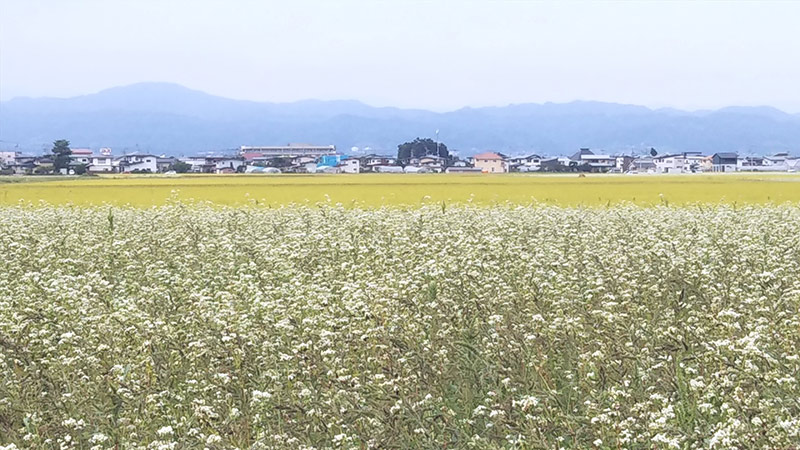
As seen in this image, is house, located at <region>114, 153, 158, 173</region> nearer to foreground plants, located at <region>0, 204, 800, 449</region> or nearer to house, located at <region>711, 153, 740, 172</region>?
house, located at <region>711, 153, 740, 172</region>

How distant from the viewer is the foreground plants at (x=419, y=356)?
516 centimetres

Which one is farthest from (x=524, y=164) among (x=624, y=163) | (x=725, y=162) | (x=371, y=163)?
(x=725, y=162)

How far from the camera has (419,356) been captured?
6.14 meters

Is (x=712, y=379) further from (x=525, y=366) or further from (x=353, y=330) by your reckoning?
(x=353, y=330)

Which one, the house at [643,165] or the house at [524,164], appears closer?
the house at [524,164]

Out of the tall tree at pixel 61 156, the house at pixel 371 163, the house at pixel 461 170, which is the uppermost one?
the tall tree at pixel 61 156

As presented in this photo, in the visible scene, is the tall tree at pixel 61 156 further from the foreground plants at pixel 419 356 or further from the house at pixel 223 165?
the foreground plants at pixel 419 356

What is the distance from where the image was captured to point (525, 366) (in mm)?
6297

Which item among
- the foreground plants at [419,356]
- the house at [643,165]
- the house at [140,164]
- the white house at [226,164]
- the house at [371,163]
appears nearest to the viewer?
the foreground plants at [419,356]

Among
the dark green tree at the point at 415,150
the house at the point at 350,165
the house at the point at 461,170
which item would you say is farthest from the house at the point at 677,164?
the house at the point at 350,165

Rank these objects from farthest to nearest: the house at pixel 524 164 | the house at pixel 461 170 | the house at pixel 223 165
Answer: the house at pixel 524 164
the house at pixel 461 170
the house at pixel 223 165

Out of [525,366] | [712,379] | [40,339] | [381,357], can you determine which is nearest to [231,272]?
[40,339]

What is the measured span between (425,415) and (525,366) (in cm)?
91

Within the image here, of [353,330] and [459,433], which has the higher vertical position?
[353,330]
